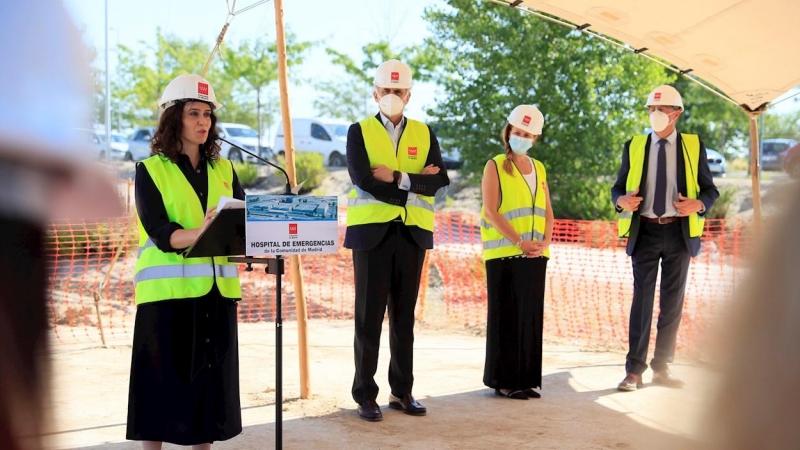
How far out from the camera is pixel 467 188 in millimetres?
29719

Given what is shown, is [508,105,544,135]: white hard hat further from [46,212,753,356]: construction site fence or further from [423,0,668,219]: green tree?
[423,0,668,219]: green tree

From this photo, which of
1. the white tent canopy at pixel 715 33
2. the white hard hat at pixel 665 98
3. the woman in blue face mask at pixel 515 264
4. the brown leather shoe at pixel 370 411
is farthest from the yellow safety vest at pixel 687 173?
the brown leather shoe at pixel 370 411

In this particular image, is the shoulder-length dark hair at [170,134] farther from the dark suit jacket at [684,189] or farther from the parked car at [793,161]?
the dark suit jacket at [684,189]

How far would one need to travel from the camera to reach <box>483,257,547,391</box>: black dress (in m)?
6.24

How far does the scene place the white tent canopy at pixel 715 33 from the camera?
18.8 ft

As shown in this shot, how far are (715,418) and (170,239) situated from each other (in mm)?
A: 3300

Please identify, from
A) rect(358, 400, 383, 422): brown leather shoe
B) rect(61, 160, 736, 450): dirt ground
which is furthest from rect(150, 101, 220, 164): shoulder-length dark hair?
rect(358, 400, 383, 422): brown leather shoe

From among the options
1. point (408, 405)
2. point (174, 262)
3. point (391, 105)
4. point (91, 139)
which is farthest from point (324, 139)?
point (91, 139)

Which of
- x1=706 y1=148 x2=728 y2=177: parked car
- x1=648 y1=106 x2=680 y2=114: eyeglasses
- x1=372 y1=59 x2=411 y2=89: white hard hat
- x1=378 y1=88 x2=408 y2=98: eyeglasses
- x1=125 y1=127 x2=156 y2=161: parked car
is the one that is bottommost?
x1=378 y1=88 x2=408 y2=98: eyeglasses

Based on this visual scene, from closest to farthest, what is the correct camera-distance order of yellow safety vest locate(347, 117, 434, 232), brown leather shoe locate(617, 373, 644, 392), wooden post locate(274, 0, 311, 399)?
yellow safety vest locate(347, 117, 434, 232), wooden post locate(274, 0, 311, 399), brown leather shoe locate(617, 373, 644, 392)

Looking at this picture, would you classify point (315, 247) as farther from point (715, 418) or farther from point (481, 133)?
point (481, 133)

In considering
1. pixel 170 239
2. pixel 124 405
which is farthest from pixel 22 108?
pixel 124 405

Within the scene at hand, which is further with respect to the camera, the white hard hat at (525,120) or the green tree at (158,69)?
the green tree at (158,69)

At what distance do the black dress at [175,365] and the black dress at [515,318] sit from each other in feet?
8.86
